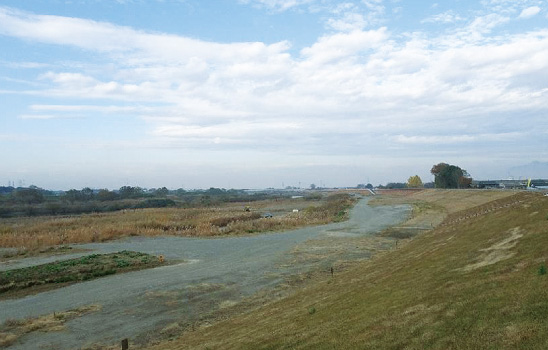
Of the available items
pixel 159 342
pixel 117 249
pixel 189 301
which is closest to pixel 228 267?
pixel 189 301

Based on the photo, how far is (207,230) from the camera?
73875 millimetres

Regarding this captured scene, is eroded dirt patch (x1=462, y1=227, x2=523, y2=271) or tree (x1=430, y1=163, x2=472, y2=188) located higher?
tree (x1=430, y1=163, x2=472, y2=188)

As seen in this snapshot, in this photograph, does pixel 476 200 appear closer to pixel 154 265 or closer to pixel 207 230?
pixel 207 230

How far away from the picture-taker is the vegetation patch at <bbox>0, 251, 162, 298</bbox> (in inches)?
1373

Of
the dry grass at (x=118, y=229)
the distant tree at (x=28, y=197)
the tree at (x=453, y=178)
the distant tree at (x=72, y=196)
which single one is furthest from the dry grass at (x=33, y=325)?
the distant tree at (x=72, y=196)

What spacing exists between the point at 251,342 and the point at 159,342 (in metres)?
8.37

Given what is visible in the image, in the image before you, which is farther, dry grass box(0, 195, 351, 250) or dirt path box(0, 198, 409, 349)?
dry grass box(0, 195, 351, 250)

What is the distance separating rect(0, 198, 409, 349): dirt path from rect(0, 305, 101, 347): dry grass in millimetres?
607

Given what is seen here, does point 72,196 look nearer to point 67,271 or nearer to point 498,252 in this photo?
point 67,271

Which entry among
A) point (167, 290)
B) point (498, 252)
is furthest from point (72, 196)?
point (498, 252)

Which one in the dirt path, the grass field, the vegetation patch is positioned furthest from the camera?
the vegetation patch

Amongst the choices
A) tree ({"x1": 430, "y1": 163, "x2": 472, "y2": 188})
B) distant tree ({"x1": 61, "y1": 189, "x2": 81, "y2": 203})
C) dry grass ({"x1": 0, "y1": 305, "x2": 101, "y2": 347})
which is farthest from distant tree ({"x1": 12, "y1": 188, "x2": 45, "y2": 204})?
tree ({"x1": 430, "y1": 163, "x2": 472, "y2": 188})

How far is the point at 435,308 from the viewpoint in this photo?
42.0 feet

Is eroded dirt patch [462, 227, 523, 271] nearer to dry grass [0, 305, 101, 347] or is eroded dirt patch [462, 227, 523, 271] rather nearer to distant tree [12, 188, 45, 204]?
dry grass [0, 305, 101, 347]
